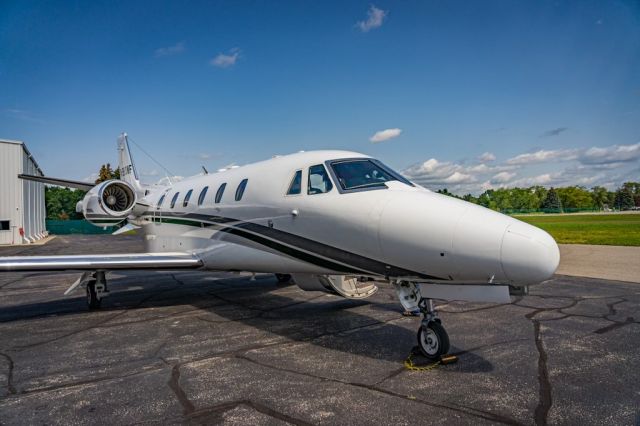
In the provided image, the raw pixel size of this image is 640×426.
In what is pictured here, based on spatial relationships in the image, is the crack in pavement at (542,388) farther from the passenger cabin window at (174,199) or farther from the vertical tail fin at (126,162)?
the vertical tail fin at (126,162)

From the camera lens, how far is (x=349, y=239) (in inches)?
219

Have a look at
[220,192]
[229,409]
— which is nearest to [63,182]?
[220,192]

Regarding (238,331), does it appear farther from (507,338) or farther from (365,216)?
(507,338)

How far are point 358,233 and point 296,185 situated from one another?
5.42ft

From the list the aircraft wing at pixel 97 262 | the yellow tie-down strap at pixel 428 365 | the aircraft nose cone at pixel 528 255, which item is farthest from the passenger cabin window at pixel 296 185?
the aircraft wing at pixel 97 262

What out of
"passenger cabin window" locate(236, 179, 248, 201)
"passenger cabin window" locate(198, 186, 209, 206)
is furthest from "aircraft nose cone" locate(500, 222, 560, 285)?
"passenger cabin window" locate(198, 186, 209, 206)

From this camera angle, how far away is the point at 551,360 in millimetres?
A: 5332

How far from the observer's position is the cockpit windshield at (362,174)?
19.0 feet

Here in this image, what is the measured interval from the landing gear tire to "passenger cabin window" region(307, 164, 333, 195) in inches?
232

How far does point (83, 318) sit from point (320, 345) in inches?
210

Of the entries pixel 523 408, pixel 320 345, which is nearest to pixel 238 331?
pixel 320 345

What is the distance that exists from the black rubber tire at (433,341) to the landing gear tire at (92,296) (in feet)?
23.9

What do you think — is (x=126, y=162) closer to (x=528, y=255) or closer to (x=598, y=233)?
(x=528, y=255)

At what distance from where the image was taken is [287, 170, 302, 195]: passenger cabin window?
661 centimetres
